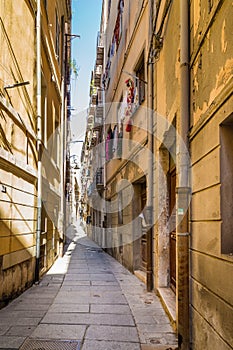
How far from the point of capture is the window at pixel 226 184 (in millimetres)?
3066

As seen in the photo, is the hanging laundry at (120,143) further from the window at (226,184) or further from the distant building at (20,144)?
the window at (226,184)

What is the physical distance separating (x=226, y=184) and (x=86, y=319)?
3.13 meters

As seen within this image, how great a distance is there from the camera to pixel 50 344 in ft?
13.7

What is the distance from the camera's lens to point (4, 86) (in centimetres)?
586

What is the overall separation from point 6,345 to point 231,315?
2648mm

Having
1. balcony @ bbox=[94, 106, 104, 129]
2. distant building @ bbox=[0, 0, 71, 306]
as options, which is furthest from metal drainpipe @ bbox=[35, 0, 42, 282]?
balcony @ bbox=[94, 106, 104, 129]

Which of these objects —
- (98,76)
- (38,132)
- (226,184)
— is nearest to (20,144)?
(38,132)

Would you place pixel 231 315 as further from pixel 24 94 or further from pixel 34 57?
pixel 34 57

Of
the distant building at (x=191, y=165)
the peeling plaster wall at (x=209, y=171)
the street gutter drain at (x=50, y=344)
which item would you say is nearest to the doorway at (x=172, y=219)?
the distant building at (x=191, y=165)

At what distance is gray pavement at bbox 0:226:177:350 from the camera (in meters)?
4.28

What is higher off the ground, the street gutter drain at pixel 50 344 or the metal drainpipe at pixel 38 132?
the metal drainpipe at pixel 38 132

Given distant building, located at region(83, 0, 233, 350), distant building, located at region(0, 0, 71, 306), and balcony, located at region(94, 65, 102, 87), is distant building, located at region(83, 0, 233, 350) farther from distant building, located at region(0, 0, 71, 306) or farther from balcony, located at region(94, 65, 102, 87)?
balcony, located at region(94, 65, 102, 87)

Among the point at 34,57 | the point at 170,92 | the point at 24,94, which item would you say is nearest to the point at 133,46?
the point at 34,57

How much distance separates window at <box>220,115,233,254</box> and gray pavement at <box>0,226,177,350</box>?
1793mm
